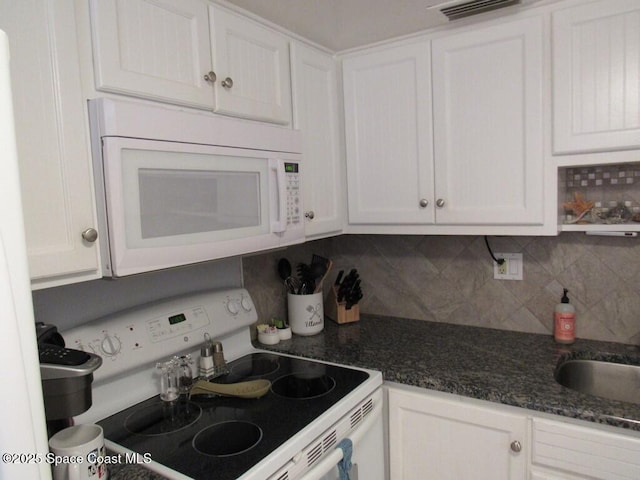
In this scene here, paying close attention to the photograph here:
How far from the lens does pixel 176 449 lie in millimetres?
1135

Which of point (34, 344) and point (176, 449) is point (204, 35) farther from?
point (176, 449)

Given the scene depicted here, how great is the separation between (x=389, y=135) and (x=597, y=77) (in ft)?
2.39

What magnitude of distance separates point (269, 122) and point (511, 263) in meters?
1.17

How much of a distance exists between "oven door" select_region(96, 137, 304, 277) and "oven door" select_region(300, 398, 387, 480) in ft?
2.11

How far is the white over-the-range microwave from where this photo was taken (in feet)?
3.37

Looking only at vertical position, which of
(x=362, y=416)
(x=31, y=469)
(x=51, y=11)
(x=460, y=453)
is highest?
(x=51, y=11)

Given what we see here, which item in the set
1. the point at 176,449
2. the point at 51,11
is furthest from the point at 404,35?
the point at 176,449

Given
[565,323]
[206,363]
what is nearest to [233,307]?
[206,363]

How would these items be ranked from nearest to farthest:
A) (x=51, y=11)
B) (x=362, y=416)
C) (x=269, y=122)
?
(x=51, y=11) → (x=362, y=416) → (x=269, y=122)

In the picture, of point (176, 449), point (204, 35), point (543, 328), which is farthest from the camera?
point (543, 328)

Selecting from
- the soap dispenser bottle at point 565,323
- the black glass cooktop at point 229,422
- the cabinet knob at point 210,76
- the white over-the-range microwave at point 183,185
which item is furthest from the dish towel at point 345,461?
the cabinet knob at point 210,76

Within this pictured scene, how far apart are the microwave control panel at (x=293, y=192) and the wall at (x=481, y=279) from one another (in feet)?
1.52

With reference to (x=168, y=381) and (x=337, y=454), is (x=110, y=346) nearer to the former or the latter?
(x=168, y=381)

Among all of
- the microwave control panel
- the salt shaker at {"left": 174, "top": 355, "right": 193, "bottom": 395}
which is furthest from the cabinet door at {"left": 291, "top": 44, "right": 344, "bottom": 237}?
the salt shaker at {"left": 174, "top": 355, "right": 193, "bottom": 395}
